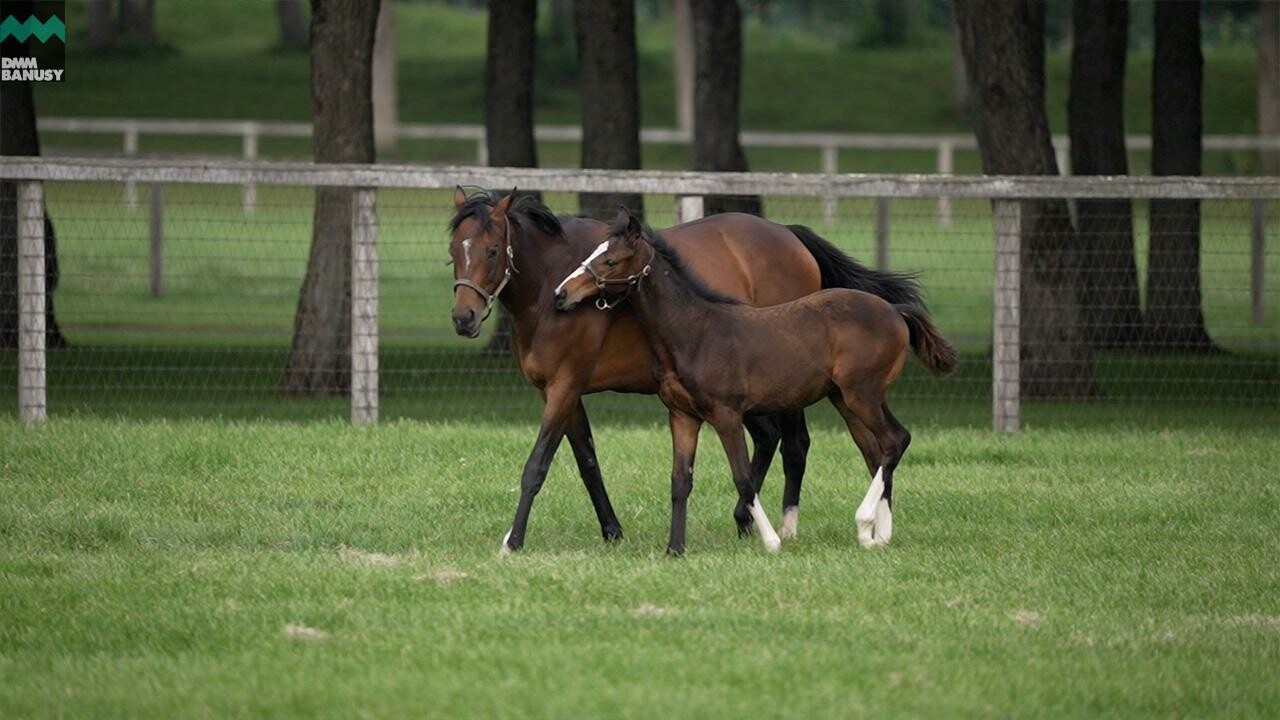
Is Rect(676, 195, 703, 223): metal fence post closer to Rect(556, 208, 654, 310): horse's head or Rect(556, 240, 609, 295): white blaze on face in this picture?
Rect(556, 208, 654, 310): horse's head

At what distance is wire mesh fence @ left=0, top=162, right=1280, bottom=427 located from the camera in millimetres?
16656

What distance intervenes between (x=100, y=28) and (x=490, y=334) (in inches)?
1425

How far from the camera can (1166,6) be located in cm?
2172

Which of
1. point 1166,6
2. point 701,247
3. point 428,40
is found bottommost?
point 701,247

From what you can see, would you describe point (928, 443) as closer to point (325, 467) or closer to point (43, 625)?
point (325, 467)

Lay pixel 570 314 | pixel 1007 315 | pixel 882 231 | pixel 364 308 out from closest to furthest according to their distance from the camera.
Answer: pixel 570 314 → pixel 364 308 → pixel 1007 315 → pixel 882 231

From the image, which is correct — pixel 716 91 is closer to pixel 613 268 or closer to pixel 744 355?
pixel 744 355

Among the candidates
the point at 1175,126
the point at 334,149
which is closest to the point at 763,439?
the point at 334,149

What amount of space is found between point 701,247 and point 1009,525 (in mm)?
2335

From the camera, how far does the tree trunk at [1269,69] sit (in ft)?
106

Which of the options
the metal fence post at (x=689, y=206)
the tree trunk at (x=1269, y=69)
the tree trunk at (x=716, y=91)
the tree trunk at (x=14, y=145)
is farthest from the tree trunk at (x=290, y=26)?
the metal fence post at (x=689, y=206)

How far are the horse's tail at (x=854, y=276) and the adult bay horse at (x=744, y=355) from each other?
32.5 inches

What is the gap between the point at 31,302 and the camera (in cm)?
1468

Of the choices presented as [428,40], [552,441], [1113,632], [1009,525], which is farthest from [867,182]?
[428,40]
